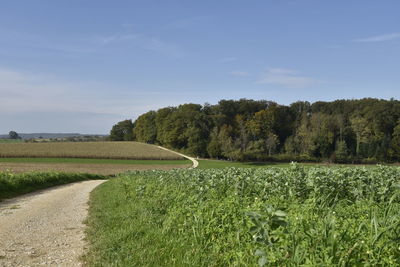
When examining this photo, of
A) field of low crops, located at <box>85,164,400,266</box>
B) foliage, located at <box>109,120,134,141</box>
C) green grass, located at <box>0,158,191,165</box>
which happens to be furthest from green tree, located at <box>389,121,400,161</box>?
foliage, located at <box>109,120,134,141</box>

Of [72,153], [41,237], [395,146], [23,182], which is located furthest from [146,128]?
[41,237]

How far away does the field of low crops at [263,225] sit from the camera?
144 inches

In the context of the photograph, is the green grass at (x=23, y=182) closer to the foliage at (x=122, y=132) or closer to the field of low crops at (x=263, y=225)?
the field of low crops at (x=263, y=225)

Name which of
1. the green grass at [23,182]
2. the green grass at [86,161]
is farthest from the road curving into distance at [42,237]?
the green grass at [86,161]

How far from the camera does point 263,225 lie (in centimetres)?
420

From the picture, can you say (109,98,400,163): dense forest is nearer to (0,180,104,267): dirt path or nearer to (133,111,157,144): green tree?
(133,111,157,144): green tree

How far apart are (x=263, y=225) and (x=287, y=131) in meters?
103

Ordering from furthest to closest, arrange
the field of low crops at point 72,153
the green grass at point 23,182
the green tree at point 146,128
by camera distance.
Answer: the green tree at point 146,128, the field of low crops at point 72,153, the green grass at point 23,182

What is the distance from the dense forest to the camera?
84.3m

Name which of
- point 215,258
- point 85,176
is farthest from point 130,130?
point 215,258

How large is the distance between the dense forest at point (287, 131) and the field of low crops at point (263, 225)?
77723 millimetres

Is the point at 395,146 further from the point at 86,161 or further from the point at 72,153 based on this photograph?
the point at 72,153

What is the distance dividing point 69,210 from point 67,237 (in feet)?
18.7

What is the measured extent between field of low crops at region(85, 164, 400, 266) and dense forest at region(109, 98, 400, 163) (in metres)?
77.7
